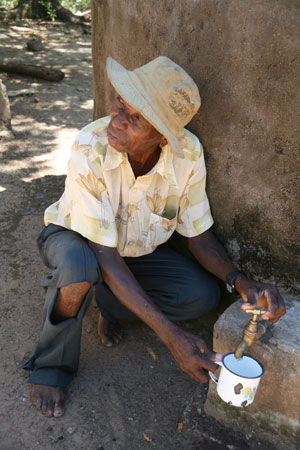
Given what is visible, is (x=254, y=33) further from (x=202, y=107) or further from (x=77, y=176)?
(x=77, y=176)

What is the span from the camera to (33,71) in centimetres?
679

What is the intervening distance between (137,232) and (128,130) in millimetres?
514

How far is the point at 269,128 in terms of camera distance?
217cm

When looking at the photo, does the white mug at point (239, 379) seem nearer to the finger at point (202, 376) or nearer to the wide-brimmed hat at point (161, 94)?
the finger at point (202, 376)

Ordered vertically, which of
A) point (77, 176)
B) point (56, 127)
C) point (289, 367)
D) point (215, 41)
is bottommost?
point (56, 127)

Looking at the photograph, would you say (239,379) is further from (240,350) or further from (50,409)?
(50,409)

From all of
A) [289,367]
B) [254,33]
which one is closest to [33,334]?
[289,367]

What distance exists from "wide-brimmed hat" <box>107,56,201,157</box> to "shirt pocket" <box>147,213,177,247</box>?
0.40 meters

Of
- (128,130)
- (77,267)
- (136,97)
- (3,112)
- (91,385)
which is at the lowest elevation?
(91,385)

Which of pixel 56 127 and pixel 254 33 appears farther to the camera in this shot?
Answer: pixel 56 127

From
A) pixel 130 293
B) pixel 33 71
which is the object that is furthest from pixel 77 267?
pixel 33 71

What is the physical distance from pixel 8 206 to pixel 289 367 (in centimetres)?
247

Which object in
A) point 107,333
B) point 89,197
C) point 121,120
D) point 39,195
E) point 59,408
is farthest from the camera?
point 39,195

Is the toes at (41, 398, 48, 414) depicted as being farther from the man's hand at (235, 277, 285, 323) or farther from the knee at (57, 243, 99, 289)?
the man's hand at (235, 277, 285, 323)
